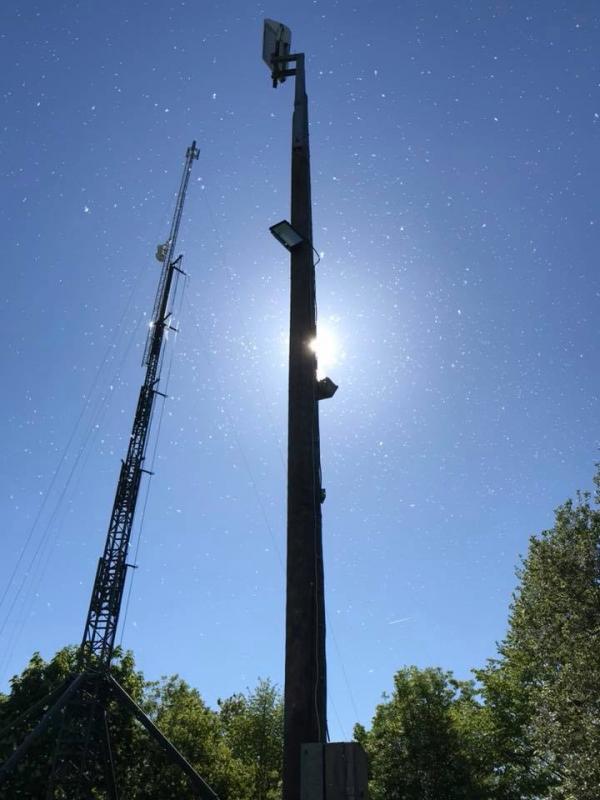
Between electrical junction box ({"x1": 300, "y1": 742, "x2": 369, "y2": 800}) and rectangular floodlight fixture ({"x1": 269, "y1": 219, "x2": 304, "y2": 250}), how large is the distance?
13.9 ft

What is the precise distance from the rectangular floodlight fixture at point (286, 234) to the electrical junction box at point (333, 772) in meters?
4.24

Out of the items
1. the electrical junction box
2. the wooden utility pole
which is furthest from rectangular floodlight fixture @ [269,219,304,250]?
the electrical junction box

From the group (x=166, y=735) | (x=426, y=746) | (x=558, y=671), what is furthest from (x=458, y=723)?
(x=166, y=735)

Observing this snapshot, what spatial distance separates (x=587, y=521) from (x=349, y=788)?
2138 cm

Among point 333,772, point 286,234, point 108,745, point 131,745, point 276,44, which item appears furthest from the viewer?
point 131,745

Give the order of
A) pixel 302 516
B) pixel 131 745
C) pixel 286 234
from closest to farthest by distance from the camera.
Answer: pixel 302 516 → pixel 286 234 → pixel 131 745

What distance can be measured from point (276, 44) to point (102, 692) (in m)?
23.9

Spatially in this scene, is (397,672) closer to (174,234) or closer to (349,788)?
(174,234)

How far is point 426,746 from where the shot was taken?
2795cm

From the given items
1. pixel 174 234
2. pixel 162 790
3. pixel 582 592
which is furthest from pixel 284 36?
pixel 162 790

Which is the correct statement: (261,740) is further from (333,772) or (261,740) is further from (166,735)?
(333,772)

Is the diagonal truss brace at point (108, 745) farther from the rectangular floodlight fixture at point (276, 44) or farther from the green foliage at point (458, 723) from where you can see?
the rectangular floodlight fixture at point (276, 44)

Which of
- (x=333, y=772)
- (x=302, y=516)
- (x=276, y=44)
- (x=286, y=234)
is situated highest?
(x=276, y=44)

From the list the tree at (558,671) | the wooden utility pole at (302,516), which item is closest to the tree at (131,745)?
the tree at (558,671)
